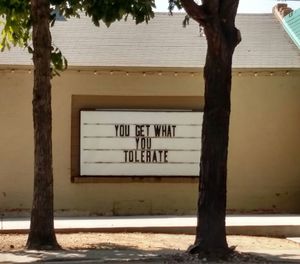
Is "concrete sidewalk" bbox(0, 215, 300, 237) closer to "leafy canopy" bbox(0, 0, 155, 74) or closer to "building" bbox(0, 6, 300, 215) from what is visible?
"building" bbox(0, 6, 300, 215)

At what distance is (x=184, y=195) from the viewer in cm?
1762

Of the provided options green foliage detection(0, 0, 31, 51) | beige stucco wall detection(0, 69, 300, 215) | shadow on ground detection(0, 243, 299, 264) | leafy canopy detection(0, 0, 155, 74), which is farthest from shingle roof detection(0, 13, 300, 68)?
shadow on ground detection(0, 243, 299, 264)

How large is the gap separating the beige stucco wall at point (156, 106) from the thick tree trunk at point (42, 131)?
5.23 metres

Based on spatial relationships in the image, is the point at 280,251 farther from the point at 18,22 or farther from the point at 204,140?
the point at 18,22

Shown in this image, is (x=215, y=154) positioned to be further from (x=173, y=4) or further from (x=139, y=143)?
(x=139, y=143)

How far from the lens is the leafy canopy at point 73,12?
462 inches

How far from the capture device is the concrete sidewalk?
14.8 m

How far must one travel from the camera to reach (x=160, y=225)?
15164 millimetres

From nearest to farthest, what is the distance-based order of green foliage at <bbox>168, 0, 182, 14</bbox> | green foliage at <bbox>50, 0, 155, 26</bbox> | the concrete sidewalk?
1. green foliage at <bbox>50, 0, 155, 26</bbox>
2. green foliage at <bbox>168, 0, 182, 14</bbox>
3. the concrete sidewalk

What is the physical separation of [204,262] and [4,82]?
863cm

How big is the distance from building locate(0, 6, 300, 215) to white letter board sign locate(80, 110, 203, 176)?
17 cm

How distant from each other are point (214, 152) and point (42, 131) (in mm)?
3078

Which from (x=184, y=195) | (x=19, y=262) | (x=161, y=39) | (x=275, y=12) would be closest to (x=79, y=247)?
(x=19, y=262)

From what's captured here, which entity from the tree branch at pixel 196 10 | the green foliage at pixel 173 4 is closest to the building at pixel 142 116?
the green foliage at pixel 173 4
